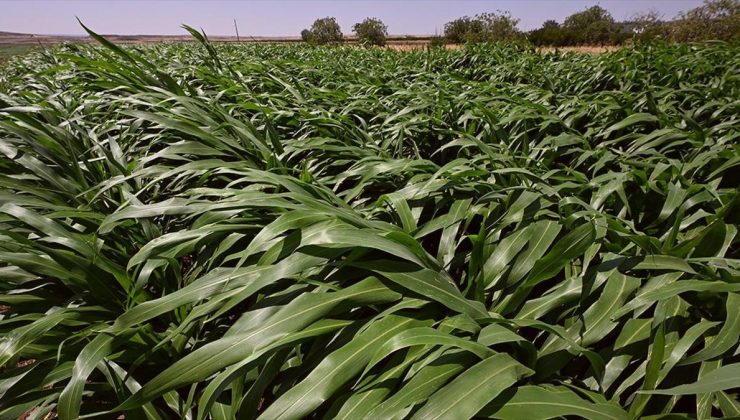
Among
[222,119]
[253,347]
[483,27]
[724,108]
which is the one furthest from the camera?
[483,27]

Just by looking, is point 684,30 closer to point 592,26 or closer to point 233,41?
point 592,26

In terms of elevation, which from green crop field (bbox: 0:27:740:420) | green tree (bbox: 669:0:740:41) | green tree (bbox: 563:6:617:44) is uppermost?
green tree (bbox: 563:6:617:44)

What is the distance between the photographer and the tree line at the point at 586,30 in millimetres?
12180

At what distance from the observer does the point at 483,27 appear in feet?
74.8

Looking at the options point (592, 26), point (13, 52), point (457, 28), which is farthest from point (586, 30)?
point (13, 52)

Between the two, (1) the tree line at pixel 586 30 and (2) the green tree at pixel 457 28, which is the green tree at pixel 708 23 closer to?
(1) the tree line at pixel 586 30

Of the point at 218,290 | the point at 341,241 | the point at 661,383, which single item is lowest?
the point at 661,383

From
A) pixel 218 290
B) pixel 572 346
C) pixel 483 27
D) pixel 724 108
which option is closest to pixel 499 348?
pixel 572 346

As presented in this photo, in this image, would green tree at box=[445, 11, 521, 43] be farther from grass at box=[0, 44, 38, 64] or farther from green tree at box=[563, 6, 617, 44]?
grass at box=[0, 44, 38, 64]

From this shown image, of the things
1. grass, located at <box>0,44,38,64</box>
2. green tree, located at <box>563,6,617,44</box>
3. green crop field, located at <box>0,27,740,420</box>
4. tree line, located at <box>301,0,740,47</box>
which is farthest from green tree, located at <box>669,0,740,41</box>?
grass, located at <box>0,44,38,64</box>

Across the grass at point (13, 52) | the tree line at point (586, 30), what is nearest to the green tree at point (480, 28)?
the tree line at point (586, 30)

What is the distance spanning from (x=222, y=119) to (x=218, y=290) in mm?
1343

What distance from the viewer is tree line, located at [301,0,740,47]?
480 inches

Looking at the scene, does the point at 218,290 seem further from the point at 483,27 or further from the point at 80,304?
the point at 483,27
